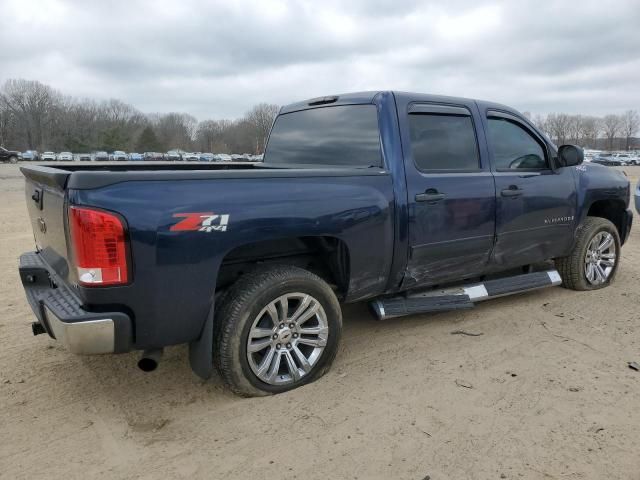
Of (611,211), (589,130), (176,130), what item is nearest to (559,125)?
(589,130)

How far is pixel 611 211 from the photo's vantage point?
571 centimetres

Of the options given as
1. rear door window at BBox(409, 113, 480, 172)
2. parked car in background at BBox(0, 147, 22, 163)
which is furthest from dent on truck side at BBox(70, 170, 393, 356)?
parked car in background at BBox(0, 147, 22, 163)

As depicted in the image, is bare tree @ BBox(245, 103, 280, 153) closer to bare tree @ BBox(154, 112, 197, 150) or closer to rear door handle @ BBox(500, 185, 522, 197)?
rear door handle @ BBox(500, 185, 522, 197)

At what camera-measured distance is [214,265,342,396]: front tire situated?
301cm

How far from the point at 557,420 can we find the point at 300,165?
105 inches

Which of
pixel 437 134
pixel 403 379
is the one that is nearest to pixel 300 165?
pixel 437 134

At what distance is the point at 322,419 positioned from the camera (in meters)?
2.95

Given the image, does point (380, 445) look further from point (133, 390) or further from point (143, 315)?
point (133, 390)

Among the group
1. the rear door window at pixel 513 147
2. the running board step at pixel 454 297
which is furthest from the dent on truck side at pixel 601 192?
the running board step at pixel 454 297

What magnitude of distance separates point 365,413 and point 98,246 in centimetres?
174

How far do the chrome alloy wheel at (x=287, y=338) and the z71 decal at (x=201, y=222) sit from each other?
60cm

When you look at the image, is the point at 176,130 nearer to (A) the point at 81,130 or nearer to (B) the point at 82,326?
(A) the point at 81,130

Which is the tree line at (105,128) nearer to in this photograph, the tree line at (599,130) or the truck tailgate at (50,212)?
the tree line at (599,130)

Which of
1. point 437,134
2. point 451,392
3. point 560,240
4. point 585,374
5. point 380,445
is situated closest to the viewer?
point 380,445
